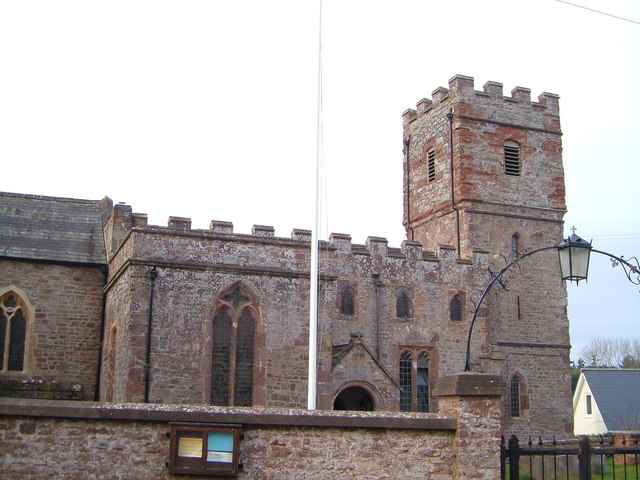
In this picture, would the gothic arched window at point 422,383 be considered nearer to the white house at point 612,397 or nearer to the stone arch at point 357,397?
the stone arch at point 357,397

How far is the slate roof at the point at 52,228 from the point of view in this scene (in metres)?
24.7

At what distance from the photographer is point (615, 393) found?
156 feet

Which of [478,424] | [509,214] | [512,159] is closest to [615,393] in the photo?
[509,214]

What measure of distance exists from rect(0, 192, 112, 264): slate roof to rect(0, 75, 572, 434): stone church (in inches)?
2.5

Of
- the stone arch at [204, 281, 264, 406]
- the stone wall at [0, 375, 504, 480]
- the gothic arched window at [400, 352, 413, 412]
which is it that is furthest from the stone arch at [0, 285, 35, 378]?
the stone wall at [0, 375, 504, 480]

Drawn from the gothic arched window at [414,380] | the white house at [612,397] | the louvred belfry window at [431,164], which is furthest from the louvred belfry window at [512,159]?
the white house at [612,397]

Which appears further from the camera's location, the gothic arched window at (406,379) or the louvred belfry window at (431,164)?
the louvred belfry window at (431,164)

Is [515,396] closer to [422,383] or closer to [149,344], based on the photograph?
[422,383]

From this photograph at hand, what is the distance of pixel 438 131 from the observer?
116 feet

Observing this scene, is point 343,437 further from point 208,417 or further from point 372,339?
point 372,339

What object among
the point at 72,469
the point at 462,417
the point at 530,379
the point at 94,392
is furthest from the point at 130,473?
the point at 530,379

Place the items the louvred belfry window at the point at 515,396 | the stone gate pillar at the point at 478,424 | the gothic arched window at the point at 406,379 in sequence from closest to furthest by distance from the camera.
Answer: the stone gate pillar at the point at 478,424 → the gothic arched window at the point at 406,379 → the louvred belfry window at the point at 515,396

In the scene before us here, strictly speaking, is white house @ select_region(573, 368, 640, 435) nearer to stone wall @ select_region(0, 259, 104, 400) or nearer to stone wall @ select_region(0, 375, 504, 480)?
stone wall @ select_region(0, 259, 104, 400)

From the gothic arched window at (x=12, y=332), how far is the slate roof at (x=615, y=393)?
32.1 m
